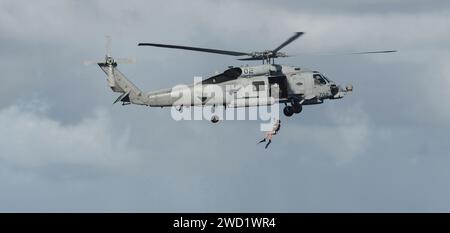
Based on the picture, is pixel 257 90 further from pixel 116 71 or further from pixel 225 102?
pixel 116 71

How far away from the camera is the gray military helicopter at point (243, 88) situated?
346 ft

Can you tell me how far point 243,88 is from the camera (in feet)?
351

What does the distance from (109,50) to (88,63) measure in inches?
114

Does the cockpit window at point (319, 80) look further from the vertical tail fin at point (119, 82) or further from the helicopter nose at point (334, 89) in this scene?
the vertical tail fin at point (119, 82)

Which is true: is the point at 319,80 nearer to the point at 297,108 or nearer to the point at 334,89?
the point at 334,89

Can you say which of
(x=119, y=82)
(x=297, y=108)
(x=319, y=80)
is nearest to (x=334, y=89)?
(x=319, y=80)

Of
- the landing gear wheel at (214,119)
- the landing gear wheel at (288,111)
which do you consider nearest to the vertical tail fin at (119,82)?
the landing gear wheel at (214,119)

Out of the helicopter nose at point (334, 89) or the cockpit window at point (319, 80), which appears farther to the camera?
the helicopter nose at point (334, 89)

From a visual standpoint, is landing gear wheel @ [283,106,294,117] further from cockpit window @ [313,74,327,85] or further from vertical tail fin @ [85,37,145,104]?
vertical tail fin @ [85,37,145,104]

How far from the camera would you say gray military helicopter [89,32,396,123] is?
105425 millimetres

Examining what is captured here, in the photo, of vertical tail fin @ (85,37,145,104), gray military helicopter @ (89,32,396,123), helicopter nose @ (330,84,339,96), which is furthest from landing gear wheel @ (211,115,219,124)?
helicopter nose @ (330,84,339,96)
